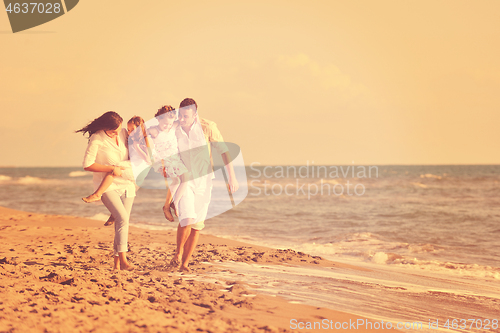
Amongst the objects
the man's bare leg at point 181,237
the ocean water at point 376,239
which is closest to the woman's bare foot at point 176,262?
the man's bare leg at point 181,237

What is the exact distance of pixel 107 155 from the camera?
428cm

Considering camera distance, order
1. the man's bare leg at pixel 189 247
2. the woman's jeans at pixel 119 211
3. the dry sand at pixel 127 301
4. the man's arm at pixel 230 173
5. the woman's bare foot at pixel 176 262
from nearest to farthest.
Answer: the dry sand at pixel 127 301 → the woman's jeans at pixel 119 211 → the man's arm at pixel 230 173 → the man's bare leg at pixel 189 247 → the woman's bare foot at pixel 176 262

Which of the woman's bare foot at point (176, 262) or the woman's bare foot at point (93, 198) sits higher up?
the woman's bare foot at point (93, 198)

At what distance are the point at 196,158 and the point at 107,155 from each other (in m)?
1.01

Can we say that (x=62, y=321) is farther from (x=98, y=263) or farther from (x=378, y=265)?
(x=378, y=265)

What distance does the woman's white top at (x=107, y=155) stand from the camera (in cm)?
414

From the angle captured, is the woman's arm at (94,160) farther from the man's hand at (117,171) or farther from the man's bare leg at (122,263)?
the man's bare leg at (122,263)

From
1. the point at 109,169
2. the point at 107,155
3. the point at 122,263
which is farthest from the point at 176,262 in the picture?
the point at 107,155

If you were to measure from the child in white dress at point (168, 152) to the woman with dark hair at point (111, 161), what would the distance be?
0.37 m

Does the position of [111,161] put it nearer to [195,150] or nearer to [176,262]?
[195,150]

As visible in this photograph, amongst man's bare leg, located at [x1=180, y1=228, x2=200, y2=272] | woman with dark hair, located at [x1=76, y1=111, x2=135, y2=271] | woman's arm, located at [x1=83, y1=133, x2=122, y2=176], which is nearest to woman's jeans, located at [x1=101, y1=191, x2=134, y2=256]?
woman with dark hair, located at [x1=76, y1=111, x2=135, y2=271]

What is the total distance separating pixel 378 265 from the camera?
6.86 m

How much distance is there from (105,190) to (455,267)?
612cm

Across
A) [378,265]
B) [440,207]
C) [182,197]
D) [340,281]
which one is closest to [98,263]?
[182,197]
